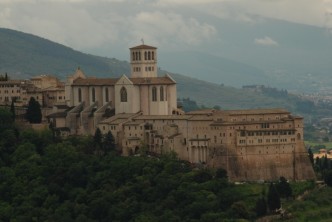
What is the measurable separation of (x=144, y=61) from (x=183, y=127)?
1220cm

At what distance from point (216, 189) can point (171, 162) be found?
503cm

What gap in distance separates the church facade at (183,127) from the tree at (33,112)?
1182 millimetres

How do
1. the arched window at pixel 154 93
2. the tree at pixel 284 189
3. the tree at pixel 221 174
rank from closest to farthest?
the tree at pixel 284 189 → the tree at pixel 221 174 → the arched window at pixel 154 93

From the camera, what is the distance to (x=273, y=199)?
8075 centimetres

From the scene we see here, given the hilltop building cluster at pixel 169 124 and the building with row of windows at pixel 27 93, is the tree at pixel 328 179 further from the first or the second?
the building with row of windows at pixel 27 93

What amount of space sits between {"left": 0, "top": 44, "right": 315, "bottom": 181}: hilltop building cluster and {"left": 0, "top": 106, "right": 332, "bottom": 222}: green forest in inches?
47.0

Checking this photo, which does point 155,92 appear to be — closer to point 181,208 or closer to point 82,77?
point 82,77

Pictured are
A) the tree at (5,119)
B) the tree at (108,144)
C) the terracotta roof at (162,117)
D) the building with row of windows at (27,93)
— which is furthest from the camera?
the building with row of windows at (27,93)

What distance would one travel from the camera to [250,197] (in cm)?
8300

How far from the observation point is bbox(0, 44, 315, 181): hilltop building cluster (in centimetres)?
8625

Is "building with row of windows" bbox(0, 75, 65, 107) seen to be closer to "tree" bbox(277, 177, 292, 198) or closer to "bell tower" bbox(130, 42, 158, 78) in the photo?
"bell tower" bbox(130, 42, 158, 78)

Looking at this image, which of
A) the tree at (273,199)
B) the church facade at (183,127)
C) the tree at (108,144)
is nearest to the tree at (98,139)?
the tree at (108,144)

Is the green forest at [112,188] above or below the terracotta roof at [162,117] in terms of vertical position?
below

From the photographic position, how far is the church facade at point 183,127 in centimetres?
8625
